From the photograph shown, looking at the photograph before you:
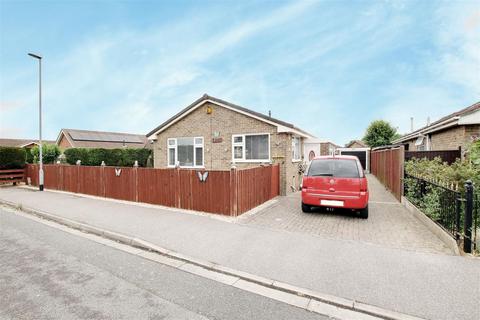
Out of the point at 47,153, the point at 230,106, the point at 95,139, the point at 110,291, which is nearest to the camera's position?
the point at 110,291

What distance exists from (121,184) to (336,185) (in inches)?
310

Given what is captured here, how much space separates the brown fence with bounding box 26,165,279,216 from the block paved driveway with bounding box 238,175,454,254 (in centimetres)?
70

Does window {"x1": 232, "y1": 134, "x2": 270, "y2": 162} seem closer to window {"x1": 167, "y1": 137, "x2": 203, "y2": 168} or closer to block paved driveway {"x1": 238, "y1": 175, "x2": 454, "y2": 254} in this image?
window {"x1": 167, "y1": 137, "x2": 203, "y2": 168}

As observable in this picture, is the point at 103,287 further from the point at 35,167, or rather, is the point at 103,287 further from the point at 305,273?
the point at 35,167

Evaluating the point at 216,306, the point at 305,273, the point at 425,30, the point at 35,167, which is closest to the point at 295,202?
the point at 305,273

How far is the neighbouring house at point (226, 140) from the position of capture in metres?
11.3

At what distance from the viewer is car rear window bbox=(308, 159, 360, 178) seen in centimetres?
704

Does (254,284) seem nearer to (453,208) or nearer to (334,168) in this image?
(453,208)

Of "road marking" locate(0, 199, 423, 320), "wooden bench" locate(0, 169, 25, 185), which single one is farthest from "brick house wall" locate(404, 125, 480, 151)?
"wooden bench" locate(0, 169, 25, 185)

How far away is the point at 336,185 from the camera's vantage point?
23.0 ft

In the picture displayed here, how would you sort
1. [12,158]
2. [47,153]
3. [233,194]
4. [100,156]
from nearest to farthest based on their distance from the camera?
[233,194] < [12,158] < [100,156] < [47,153]

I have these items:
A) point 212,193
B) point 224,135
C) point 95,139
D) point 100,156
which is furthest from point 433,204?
point 95,139

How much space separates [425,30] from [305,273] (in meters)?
11.8

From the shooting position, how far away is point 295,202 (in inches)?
373
